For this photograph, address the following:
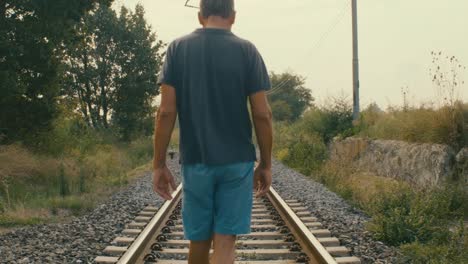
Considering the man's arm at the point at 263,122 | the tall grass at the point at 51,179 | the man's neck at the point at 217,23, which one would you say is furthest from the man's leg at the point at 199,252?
the tall grass at the point at 51,179

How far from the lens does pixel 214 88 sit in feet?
9.58

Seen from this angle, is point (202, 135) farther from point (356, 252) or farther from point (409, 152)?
point (409, 152)

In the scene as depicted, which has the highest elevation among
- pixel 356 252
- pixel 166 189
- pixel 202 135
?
pixel 202 135

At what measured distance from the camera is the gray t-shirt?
2922 millimetres

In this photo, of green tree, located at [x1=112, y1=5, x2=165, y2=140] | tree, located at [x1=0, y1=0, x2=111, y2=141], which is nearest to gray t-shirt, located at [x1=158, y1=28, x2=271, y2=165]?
tree, located at [x1=0, y1=0, x2=111, y2=141]

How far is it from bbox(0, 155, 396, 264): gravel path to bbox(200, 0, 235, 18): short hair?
340 centimetres

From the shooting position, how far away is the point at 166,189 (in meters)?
3.23

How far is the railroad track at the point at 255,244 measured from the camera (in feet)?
17.9

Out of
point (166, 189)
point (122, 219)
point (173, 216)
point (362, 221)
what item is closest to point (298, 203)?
point (362, 221)

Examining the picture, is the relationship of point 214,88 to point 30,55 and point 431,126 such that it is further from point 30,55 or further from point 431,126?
point 30,55

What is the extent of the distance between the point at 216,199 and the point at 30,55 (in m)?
11.6

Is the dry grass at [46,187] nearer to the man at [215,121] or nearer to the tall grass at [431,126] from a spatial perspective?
the man at [215,121]

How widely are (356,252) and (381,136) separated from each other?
9121 mm

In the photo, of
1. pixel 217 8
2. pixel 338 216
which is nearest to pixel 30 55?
pixel 338 216
